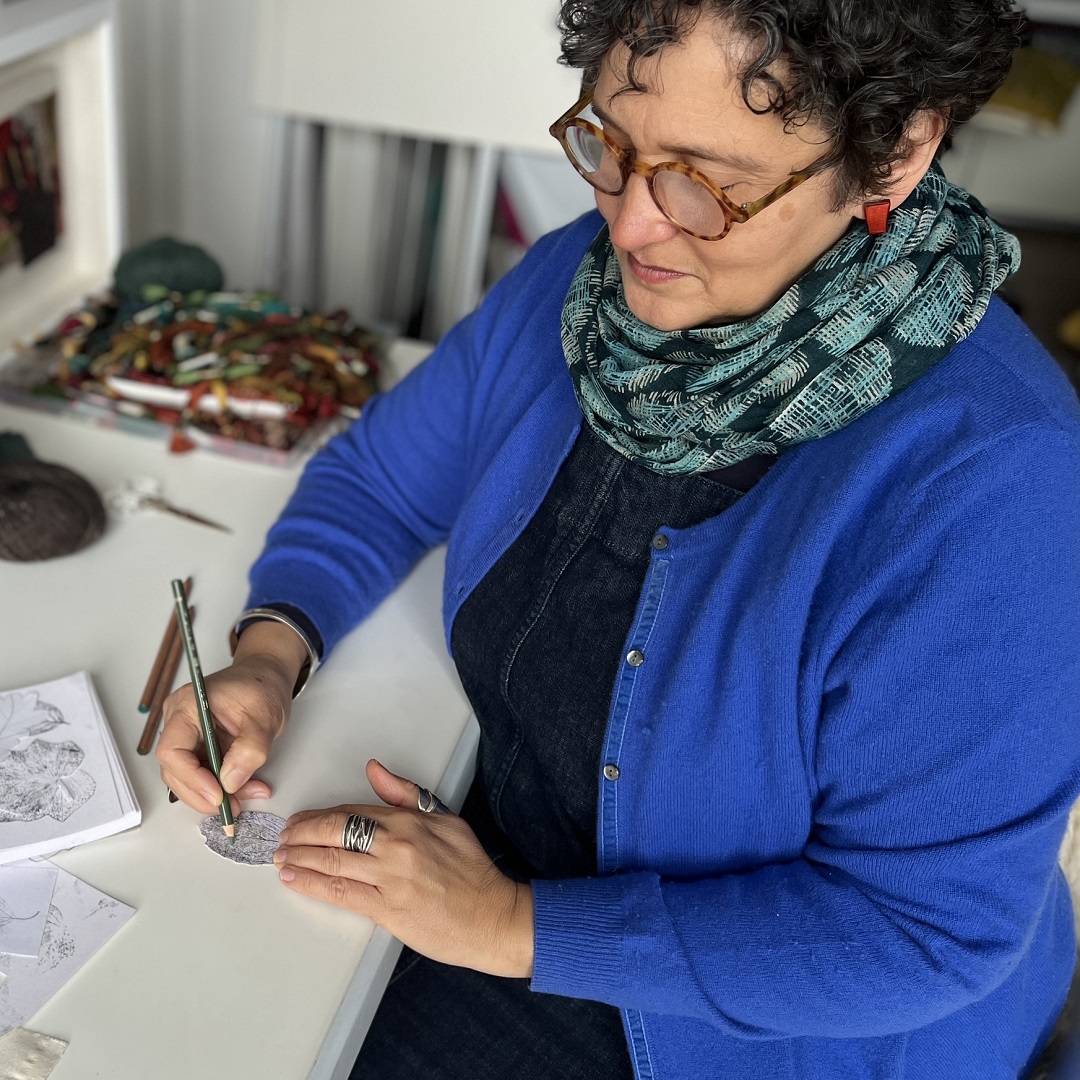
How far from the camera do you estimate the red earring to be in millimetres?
766

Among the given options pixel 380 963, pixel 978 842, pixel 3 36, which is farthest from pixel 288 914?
pixel 3 36

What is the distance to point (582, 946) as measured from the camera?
82 centimetres

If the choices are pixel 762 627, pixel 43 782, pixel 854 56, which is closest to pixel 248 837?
pixel 43 782

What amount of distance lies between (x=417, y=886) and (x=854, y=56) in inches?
24.9

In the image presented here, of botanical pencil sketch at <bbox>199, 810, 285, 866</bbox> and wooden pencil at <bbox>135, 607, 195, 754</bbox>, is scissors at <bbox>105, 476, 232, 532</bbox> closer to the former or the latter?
wooden pencil at <bbox>135, 607, 195, 754</bbox>

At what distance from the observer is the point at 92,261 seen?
5.27 ft

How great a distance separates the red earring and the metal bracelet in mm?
592

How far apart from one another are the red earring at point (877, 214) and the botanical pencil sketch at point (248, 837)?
2.04ft

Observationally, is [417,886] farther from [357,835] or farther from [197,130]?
[197,130]

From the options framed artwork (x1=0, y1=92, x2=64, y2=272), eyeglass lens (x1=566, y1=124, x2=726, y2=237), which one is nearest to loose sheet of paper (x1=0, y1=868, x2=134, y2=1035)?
eyeglass lens (x1=566, y1=124, x2=726, y2=237)

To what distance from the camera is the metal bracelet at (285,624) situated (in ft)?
3.32

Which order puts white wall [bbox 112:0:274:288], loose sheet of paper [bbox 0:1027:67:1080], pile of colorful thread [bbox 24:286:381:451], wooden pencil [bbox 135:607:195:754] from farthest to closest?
white wall [bbox 112:0:274:288] < pile of colorful thread [bbox 24:286:381:451] < wooden pencil [bbox 135:607:195:754] < loose sheet of paper [bbox 0:1027:67:1080]

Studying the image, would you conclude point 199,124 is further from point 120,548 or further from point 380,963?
point 380,963

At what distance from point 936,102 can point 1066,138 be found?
6.40 feet
